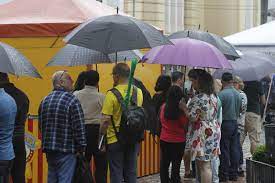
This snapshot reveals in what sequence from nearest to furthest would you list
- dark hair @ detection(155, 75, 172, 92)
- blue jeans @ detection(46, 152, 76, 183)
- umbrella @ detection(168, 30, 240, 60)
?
blue jeans @ detection(46, 152, 76, 183), umbrella @ detection(168, 30, 240, 60), dark hair @ detection(155, 75, 172, 92)

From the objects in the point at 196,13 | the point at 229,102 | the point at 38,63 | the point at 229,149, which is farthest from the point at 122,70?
the point at 196,13

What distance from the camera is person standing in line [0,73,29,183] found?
24.7 feet

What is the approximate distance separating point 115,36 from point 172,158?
2.14 meters

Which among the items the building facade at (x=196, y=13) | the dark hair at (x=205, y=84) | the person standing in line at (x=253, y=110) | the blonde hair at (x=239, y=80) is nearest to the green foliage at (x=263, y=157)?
the dark hair at (x=205, y=84)

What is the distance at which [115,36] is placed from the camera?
24.1 feet

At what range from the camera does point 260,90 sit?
11281 millimetres

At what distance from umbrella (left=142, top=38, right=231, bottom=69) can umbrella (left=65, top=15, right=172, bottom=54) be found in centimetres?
95

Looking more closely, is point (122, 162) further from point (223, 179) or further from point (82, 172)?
point (223, 179)

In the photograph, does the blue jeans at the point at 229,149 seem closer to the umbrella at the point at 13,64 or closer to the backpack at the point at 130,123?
the backpack at the point at 130,123

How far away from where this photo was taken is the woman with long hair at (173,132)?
27.2ft

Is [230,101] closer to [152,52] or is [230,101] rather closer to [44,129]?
[152,52]

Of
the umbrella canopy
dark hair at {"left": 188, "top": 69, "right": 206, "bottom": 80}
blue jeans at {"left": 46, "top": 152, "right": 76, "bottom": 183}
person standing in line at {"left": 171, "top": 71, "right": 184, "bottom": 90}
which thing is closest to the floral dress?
dark hair at {"left": 188, "top": 69, "right": 206, "bottom": 80}

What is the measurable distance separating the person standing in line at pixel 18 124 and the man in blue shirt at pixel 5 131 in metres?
0.82

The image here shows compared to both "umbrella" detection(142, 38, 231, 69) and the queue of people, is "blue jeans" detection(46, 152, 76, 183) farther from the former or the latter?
"umbrella" detection(142, 38, 231, 69)
